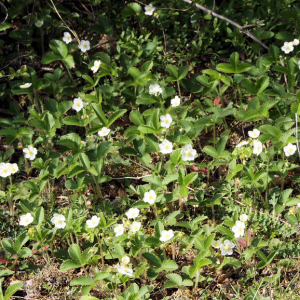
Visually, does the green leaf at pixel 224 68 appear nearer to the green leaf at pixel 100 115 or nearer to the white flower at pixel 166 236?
the green leaf at pixel 100 115

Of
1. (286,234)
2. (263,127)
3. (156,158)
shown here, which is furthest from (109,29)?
(286,234)

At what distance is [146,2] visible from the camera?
4.01 m

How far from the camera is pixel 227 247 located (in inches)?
98.0

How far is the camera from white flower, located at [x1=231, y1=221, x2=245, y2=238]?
7.99 ft

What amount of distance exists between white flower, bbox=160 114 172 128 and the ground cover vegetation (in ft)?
0.05

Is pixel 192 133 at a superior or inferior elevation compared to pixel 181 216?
superior

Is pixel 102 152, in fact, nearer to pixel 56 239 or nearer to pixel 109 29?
pixel 56 239

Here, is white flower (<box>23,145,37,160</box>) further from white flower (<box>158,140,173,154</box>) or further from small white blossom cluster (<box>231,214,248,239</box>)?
small white blossom cluster (<box>231,214,248,239</box>)

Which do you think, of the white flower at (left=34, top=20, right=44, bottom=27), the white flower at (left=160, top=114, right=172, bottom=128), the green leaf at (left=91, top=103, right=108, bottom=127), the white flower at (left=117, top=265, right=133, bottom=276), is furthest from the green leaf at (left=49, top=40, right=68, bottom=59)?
the white flower at (left=117, top=265, right=133, bottom=276)

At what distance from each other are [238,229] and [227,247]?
132 millimetres

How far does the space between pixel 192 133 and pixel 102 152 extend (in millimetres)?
638

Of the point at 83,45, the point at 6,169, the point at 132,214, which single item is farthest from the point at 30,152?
the point at 83,45

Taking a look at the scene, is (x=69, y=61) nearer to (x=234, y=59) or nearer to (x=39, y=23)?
(x=39, y=23)

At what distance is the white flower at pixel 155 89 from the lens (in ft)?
10.6
